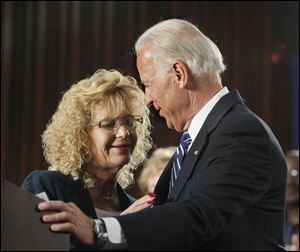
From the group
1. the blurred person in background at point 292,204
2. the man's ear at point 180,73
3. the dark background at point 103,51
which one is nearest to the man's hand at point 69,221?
the man's ear at point 180,73

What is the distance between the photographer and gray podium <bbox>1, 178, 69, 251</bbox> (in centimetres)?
118

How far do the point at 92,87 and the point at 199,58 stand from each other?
69 cm

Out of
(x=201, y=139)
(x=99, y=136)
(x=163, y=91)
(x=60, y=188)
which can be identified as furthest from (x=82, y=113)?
(x=201, y=139)

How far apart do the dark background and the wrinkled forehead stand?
1.71 meters

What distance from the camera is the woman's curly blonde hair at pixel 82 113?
2229 millimetres

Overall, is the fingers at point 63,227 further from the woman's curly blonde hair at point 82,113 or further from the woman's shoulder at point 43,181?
the woman's curly blonde hair at point 82,113

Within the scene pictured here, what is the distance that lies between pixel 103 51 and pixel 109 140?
198cm

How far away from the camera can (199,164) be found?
4.86 ft

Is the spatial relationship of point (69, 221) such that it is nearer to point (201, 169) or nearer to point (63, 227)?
point (63, 227)

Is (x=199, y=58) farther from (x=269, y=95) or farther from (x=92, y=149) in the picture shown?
(x=269, y=95)

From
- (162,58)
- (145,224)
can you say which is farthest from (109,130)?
(145,224)

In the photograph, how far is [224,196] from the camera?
136cm

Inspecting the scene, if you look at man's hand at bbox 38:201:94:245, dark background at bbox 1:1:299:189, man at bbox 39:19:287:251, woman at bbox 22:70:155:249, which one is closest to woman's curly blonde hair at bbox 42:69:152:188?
woman at bbox 22:70:155:249

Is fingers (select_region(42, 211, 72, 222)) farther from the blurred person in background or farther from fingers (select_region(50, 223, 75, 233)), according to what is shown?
the blurred person in background
